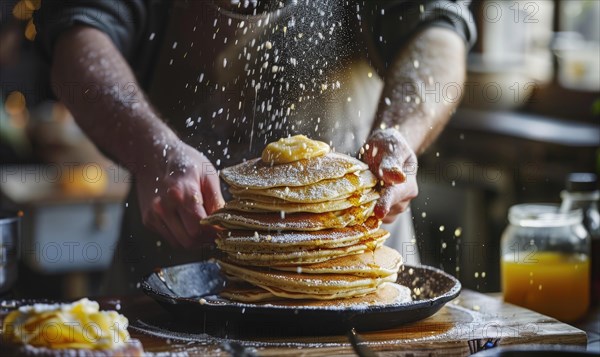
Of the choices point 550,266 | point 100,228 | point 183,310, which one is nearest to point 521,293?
point 550,266

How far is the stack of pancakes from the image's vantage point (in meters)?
1.42

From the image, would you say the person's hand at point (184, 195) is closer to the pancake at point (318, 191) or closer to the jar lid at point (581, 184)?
the pancake at point (318, 191)

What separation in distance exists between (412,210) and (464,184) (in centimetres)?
308

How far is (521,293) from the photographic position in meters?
1.77

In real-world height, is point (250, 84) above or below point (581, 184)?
above

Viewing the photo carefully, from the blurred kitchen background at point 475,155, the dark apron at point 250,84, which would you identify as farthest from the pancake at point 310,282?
the blurred kitchen background at point 475,155

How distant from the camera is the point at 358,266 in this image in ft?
4.70

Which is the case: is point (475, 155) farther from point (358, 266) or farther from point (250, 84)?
point (358, 266)

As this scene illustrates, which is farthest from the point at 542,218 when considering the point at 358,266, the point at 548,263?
the point at 358,266

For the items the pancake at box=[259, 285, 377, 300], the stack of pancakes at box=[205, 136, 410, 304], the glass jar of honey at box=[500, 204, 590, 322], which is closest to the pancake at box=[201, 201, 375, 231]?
the stack of pancakes at box=[205, 136, 410, 304]

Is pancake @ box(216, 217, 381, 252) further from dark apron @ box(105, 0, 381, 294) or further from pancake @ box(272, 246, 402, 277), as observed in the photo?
dark apron @ box(105, 0, 381, 294)

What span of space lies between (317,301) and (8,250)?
2.44 feet

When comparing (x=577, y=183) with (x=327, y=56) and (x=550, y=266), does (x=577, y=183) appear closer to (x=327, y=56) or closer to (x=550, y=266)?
(x=550, y=266)

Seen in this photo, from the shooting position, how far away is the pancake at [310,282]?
1398 millimetres
